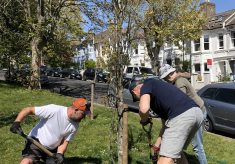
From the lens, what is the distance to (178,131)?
16.9ft

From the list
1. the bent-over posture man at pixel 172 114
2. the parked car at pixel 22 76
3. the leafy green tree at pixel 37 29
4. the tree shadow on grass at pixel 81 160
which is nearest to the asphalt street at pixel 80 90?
the parked car at pixel 22 76

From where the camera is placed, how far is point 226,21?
151 feet

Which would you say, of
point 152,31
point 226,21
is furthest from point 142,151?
point 226,21

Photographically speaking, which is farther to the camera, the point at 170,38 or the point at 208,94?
the point at 170,38

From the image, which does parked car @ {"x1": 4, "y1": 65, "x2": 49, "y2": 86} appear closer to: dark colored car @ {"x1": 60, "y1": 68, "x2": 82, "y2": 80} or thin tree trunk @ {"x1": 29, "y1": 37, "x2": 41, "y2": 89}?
thin tree trunk @ {"x1": 29, "y1": 37, "x2": 41, "y2": 89}

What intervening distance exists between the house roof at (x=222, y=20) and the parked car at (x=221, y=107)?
34.1 metres

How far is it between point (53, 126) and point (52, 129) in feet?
0.19

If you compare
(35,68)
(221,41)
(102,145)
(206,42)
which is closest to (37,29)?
(35,68)

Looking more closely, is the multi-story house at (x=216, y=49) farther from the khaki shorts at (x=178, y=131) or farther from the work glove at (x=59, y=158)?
the khaki shorts at (x=178, y=131)

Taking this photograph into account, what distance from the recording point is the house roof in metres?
45.9

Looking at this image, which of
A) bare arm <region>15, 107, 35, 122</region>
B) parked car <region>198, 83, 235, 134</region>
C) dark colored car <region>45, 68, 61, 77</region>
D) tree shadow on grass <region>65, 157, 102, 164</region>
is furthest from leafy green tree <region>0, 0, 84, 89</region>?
dark colored car <region>45, 68, 61, 77</region>

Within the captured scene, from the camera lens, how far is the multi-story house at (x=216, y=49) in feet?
149

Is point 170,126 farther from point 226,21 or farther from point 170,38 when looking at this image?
point 226,21

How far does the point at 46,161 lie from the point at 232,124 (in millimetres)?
6951
